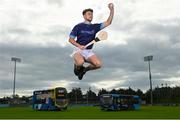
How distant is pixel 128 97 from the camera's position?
86688mm

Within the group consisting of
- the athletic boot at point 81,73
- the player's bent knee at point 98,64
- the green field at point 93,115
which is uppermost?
the player's bent knee at point 98,64

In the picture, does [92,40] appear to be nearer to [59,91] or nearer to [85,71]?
[85,71]

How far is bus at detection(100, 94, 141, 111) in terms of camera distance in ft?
268

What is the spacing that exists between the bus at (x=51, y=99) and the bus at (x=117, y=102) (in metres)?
8.63

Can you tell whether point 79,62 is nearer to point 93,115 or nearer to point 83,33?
point 83,33

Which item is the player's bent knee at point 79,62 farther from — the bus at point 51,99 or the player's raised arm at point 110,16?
the bus at point 51,99

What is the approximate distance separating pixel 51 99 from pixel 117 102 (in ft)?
48.6

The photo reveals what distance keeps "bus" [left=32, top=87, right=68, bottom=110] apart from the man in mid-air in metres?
59.7

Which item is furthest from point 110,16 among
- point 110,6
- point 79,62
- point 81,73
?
point 81,73

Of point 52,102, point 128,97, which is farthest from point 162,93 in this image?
point 52,102

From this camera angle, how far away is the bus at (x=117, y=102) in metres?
81.7

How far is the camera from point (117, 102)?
8238 cm

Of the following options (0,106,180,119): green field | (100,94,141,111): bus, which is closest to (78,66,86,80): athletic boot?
(0,106,180,119): green field

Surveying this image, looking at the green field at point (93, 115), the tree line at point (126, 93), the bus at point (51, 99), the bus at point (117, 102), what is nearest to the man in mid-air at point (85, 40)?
the green field at point (93, 115)
